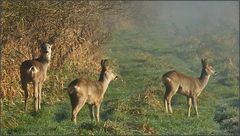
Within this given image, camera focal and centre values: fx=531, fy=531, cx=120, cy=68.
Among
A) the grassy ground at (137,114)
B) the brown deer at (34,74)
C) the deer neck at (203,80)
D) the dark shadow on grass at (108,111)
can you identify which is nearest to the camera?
the grassy ground at (137,114)

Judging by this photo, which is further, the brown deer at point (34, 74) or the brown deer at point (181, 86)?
the brown deer at point (181, 86)

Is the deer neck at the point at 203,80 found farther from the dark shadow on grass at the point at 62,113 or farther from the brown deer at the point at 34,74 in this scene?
the brown deer at the point at 34,74

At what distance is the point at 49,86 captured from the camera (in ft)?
66.0

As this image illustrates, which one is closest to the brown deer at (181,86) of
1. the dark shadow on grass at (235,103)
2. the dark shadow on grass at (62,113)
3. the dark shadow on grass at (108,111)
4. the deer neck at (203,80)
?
the deer neck at (203,80)

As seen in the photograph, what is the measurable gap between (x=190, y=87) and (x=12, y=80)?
6.65m

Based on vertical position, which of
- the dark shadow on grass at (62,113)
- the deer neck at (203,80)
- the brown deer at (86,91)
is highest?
the deer neck at (203,80)

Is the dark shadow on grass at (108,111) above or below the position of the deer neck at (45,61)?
below

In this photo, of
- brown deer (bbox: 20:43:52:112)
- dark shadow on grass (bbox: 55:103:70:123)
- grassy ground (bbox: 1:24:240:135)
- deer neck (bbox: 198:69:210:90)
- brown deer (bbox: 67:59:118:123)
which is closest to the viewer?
grassy ground (bbox: 1:24:240:135)

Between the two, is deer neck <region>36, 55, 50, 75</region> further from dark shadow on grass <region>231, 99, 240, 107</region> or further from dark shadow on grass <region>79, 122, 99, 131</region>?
dark shadow on grass <region>231, 99, 240, 107</region>

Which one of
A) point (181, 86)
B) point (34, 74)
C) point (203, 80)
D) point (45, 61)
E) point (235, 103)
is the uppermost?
point (45, 61)

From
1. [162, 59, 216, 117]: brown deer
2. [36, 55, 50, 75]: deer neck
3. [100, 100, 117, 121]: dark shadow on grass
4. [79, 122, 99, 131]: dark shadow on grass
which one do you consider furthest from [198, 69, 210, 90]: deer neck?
[79, 122, 99, 131]: dark shadow on grass

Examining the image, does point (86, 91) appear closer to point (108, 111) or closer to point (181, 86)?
point (108, 111)

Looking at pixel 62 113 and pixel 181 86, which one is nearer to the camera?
pixel 62 113

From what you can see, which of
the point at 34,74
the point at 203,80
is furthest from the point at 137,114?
the point at 34,74
